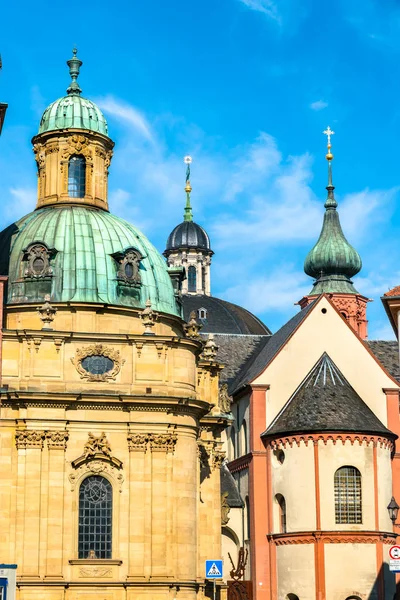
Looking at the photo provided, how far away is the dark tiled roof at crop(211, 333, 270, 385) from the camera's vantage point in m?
91.9

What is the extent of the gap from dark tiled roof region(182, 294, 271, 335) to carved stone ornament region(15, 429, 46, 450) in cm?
5038

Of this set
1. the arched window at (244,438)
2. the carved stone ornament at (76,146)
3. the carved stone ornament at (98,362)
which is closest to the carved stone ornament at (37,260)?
the carved stone ornament at (98,362)

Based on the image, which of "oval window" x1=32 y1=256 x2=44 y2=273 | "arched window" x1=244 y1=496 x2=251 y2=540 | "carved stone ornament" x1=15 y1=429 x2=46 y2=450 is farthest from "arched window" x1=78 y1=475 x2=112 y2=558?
"arched window" x1=244 y1=496 x2=251 y2=540

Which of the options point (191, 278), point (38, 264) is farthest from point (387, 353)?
point (38, 264)

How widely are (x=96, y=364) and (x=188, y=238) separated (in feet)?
222

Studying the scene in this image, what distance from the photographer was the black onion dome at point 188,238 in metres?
125

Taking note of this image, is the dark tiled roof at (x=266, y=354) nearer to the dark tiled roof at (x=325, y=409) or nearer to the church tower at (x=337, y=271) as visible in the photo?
the dark tiled roof at (x=325, y=409)

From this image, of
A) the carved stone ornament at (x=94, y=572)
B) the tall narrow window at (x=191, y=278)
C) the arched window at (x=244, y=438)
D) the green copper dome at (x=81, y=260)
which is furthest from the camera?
the tall narrow window at (x=191, y=278)

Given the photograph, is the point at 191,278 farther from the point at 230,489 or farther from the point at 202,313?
the point at 230,489

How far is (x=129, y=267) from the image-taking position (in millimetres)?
62250

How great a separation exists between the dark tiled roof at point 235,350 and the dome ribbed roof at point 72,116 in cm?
2874

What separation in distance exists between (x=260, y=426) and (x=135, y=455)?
23.0m

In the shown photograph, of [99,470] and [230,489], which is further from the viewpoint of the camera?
[230,489]

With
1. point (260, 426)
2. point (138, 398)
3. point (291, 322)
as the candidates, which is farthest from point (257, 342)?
point (138, 398)
